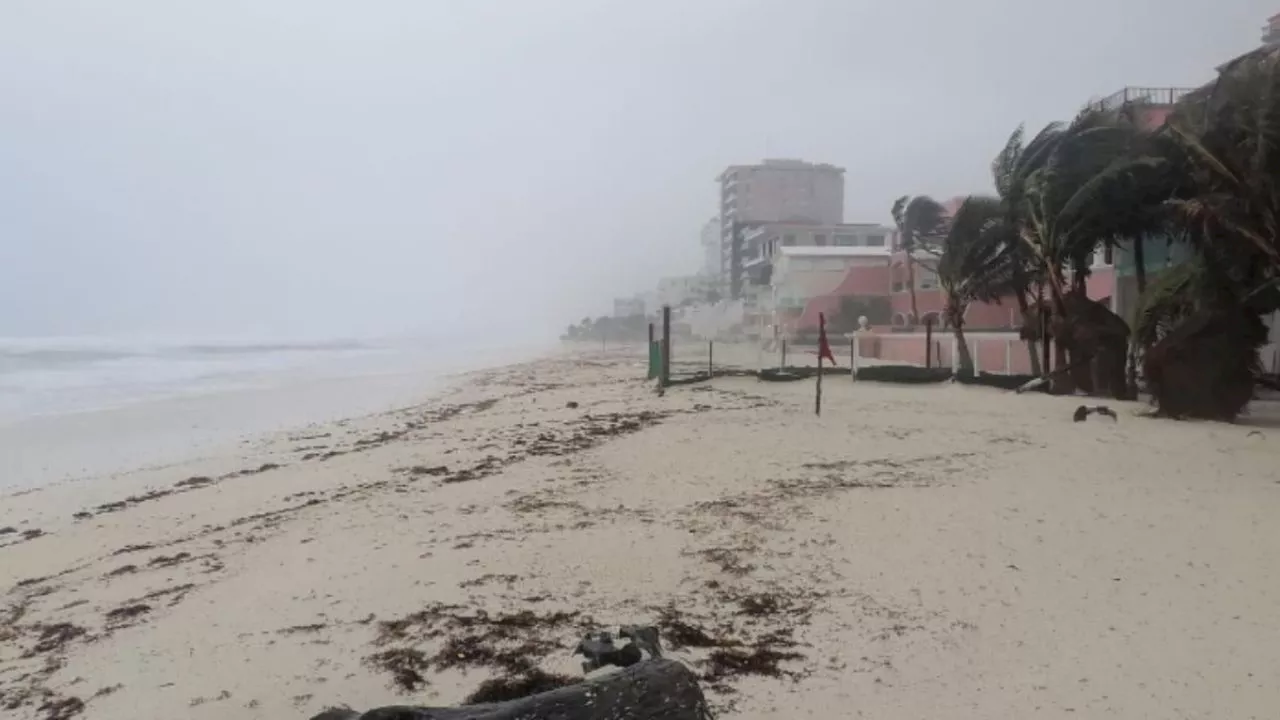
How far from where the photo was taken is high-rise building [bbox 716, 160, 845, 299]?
10962 centimetres

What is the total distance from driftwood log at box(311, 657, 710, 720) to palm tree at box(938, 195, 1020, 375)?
16.7 meters

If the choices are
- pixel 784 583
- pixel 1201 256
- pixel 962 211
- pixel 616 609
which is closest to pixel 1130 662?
pixel 784 583

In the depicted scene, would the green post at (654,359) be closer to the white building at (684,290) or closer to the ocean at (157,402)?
the ocean at (157,402)

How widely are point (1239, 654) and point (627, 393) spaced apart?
52.6 feet

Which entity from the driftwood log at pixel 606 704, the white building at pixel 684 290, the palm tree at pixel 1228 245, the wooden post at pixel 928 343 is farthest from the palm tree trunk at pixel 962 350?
the white building at pixel 684 290

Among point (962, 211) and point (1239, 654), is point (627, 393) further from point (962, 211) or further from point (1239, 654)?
point (1239, 654)

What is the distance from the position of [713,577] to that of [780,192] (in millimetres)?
Answer: 108783

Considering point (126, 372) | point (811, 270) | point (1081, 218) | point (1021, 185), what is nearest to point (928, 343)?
point (1021, 185)

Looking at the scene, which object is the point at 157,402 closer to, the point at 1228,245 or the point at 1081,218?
the point at 1081,218

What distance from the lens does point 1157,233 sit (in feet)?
49.0

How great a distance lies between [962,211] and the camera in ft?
63.3

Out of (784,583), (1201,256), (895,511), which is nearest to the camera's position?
(784,583)

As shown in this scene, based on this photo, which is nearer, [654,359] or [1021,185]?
[1021,185]

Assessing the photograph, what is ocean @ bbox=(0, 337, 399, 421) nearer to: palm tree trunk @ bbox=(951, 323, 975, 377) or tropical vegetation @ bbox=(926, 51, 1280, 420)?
palm tree trunk @ bbox=(951, 323, 975, 377)
